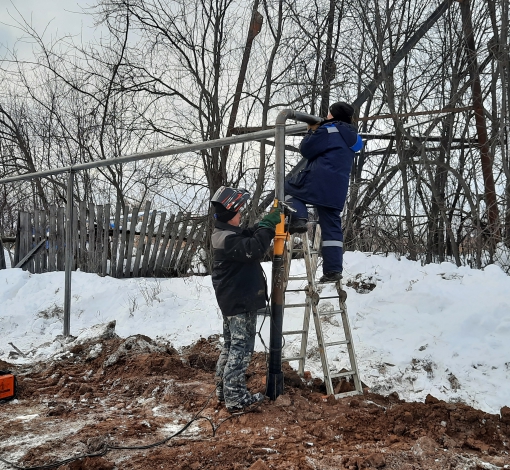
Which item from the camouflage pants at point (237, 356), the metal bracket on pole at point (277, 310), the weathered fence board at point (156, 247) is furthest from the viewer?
the weathered fence board at point (156, 247)

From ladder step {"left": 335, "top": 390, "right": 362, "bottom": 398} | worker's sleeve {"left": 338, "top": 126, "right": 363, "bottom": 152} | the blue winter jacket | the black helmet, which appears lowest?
ladder step {"left": 335, "top": 390, "right": 362, "bottom": 398}

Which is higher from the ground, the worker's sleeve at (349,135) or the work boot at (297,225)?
the worker's sleeve at (349,135)

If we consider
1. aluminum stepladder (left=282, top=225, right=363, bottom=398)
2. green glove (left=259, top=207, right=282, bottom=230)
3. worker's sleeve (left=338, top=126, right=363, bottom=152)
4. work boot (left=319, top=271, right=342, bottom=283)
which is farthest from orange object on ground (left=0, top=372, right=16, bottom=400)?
worker's sleeve (left=338, top=126, right=363, bottom=152)

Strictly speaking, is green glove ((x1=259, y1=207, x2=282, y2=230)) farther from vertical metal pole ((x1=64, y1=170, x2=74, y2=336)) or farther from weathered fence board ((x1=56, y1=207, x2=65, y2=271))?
weathered fence board ((x1=56, y1=207, x2=65, y2=271))

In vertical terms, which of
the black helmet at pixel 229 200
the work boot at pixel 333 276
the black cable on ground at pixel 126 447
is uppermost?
the black helmet at pixel 229 200

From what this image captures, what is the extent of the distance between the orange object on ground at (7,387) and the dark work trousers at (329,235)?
125 inches

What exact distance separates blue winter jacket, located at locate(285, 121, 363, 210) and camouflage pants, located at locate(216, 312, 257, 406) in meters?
1.24

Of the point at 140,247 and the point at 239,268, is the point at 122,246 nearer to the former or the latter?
the point at 140,247

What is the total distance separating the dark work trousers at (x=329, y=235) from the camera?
4.18m

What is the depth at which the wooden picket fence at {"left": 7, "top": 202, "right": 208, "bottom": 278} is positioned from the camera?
10.2m

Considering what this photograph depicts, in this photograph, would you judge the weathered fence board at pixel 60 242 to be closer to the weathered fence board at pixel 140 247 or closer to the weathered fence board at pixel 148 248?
the weathered fence board at pixel 140 247

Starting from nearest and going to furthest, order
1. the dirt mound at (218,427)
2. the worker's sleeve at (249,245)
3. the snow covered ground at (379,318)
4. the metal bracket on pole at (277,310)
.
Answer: the dirt mound at (218,427) → the worker's sleeve at (249,245) → the metal bracket on pole at (277,310) → the snow covered ground at (379,318)

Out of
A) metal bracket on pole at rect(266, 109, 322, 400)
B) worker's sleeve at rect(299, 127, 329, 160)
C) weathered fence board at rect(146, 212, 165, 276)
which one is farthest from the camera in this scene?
weathered fence board at rect(146, 212, 165, 276)

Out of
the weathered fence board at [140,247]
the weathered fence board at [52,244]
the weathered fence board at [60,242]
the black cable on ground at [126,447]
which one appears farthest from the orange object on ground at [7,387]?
the weathered fence board at [52,244]
